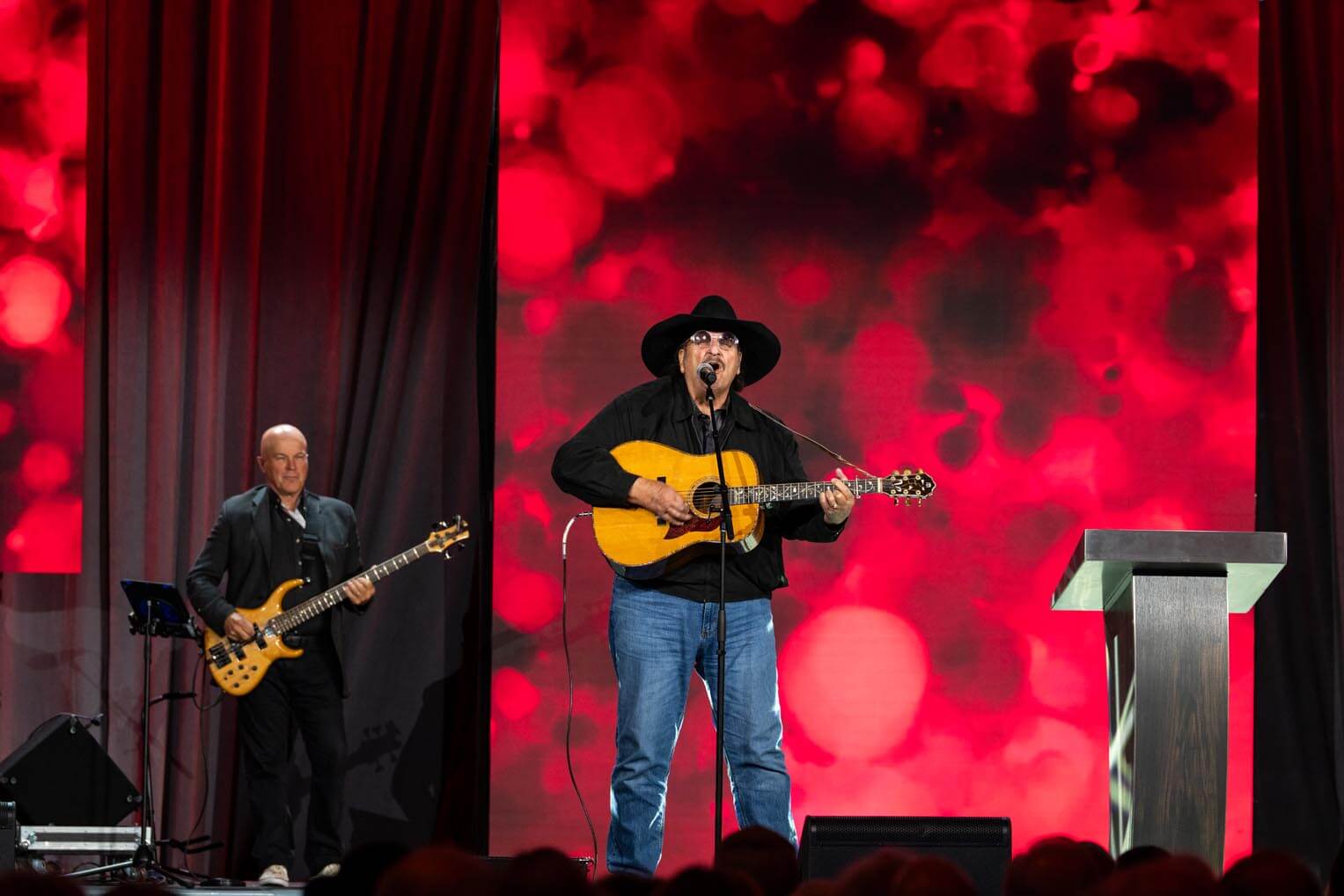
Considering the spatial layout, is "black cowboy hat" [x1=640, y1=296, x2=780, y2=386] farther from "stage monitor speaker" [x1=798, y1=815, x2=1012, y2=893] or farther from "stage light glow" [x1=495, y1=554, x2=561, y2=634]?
"stage monitor speaker" [x1=798, y1=815, x2=1012, y2=893]

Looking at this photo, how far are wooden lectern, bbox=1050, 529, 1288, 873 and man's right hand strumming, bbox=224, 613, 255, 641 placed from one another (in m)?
3.70

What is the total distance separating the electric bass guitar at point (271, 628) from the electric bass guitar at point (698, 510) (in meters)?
1.73

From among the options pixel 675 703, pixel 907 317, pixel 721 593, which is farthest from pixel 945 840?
pixel 907 317

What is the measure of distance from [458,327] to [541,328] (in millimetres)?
497

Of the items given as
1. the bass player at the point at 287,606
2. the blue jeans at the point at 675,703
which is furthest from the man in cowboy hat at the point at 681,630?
the bass player at the point at 287,606

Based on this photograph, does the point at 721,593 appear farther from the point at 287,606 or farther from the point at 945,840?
the point at 287,606

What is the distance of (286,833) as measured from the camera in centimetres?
603

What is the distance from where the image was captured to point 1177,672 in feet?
10.7

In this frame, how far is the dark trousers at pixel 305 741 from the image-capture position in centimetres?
600

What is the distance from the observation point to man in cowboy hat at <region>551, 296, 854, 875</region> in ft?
14.7

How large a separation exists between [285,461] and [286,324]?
76 cm

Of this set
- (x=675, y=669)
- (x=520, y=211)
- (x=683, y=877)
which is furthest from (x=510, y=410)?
(x=683, y=877)

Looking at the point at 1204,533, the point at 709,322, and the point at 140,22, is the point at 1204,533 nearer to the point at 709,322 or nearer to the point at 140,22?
the point at 709,322

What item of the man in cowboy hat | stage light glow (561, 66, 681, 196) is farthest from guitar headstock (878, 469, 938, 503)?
stage light glow (561, 66, 681, 196)
